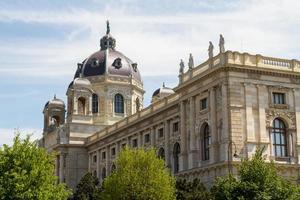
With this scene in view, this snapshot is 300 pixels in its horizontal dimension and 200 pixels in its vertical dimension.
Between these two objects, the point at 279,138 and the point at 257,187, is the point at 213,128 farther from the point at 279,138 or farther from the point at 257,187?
the point at 257,187

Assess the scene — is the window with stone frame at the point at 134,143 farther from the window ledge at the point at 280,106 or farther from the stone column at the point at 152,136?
the window ledge at the point at 280,106

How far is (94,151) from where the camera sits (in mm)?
86812

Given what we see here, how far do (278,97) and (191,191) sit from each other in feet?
44.5

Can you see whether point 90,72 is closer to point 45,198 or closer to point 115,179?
point 115,179

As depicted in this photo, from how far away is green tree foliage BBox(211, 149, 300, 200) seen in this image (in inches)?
1414

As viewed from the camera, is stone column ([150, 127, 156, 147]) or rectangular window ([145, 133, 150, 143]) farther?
rectangular window ([145, 133, 150, 143])

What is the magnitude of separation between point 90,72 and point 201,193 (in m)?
61.0

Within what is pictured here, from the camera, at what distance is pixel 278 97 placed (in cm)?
5050

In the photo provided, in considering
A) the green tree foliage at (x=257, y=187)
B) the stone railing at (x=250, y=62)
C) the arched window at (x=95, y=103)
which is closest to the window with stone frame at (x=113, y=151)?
the arched window at (x=95, y=103)

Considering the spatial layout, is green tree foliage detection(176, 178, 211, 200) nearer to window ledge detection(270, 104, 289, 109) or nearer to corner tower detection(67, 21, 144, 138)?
window ledge detection(270, 104, 289, 109)

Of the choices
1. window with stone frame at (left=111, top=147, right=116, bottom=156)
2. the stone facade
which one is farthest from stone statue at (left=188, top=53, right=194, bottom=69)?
window with stone frame at (left=111, top=147, right=116, bottom=156)

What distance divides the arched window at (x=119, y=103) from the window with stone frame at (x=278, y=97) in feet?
165

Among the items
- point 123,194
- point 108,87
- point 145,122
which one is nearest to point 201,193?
point 123,194

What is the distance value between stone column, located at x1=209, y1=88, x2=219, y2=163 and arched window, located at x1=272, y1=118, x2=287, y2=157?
499 centimetres
